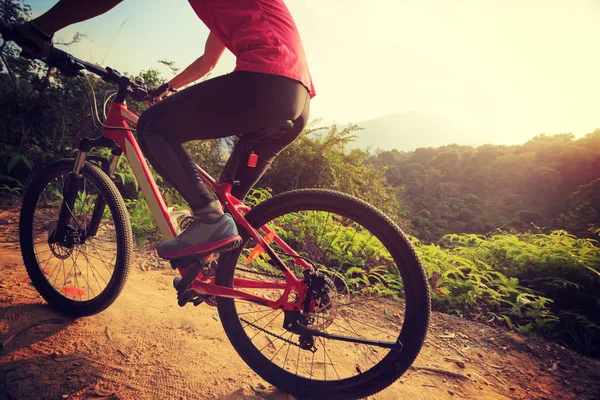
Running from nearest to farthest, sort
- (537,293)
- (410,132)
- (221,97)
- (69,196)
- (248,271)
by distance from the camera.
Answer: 1. (221,97)
2. (248,271)
3. (69,196)
4. (537,293)
5. (410,132)

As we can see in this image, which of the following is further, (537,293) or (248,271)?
(537,293)

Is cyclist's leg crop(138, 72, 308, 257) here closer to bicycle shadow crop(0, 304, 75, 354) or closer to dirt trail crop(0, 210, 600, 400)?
dirt trail crop(0, 210, 600, 400)

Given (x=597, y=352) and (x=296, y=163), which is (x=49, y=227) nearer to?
(x=597, y=352)

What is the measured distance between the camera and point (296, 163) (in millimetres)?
7785

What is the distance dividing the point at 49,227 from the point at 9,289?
53 centimetres

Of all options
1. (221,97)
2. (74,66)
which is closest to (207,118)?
(221,97)

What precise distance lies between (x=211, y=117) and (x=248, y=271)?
1.05 m

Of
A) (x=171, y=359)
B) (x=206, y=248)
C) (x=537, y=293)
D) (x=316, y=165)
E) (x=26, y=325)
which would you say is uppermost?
(x=316, y=165)

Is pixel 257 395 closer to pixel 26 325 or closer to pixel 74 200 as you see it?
pixel 26 325

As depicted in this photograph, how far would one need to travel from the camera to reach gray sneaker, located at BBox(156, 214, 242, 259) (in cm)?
144

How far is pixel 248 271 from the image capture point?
5.95 ft

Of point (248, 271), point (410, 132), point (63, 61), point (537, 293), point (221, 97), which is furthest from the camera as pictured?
point (410, 132)

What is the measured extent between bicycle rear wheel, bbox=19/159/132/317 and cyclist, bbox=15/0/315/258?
0.66m

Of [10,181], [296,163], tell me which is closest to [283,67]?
[10,181]
